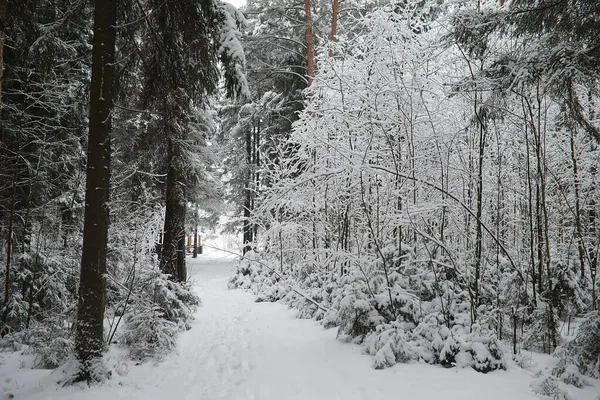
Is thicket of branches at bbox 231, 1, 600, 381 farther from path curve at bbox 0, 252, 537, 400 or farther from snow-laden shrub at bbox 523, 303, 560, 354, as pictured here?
path curve at bbox 0, 252, 537, 400

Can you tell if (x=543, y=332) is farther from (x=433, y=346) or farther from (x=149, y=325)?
(x=149, y=325)

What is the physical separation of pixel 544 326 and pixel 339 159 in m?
3.70

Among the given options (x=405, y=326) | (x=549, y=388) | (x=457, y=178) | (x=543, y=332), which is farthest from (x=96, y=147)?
(x=543, y=332)

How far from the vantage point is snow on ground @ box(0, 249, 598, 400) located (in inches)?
144

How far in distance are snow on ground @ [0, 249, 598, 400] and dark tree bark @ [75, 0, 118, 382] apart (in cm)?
63

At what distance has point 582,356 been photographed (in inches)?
139

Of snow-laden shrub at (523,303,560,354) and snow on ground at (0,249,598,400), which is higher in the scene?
snow-laden shrub at (523,303,560,354)

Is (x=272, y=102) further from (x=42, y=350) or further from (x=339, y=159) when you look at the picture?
(x=42, y=350)

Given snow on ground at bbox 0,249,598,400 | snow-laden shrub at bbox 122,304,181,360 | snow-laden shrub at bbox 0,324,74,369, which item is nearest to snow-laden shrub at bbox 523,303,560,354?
snow on ground at bbox 0,249,598,400

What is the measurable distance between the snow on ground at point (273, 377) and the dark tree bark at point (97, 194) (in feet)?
2.05

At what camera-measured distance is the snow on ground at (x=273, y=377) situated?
12.0ft

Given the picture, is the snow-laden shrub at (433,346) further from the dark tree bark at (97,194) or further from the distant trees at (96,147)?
the dark tree bark at (97,194)

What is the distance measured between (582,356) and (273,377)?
3446 mm

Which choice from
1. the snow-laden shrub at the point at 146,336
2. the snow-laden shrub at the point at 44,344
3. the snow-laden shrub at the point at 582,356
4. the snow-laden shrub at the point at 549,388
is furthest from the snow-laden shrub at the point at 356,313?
the snow-laden shrub at the point at 44,344
